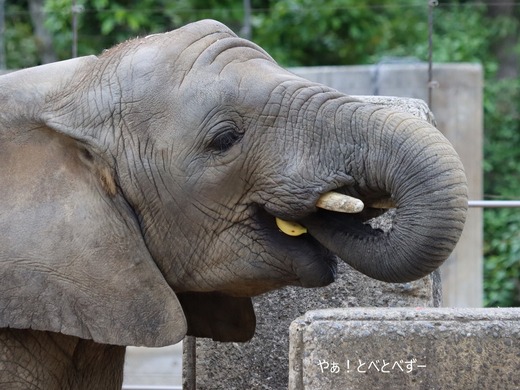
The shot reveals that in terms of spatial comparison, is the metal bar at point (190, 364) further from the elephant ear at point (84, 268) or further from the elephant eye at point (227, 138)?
the elephant eye at point (227, 138)

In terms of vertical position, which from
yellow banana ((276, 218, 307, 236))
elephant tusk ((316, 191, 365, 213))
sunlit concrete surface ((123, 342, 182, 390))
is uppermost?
elephant tusk ((316, 191, 365, 213))

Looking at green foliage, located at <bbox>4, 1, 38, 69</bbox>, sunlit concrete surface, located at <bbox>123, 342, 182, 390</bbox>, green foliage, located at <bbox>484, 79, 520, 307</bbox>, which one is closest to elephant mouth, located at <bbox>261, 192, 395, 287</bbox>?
sunlit concrete surface, located at <bbox>123, 342, 182, 390</bbox>

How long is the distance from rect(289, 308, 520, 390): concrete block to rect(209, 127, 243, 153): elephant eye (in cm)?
73

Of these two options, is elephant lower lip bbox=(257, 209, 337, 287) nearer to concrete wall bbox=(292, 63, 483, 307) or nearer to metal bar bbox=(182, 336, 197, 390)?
metal bar bbox=(182, 336, 197, 390)

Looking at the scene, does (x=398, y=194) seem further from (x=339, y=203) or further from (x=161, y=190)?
(x=161, y=190)

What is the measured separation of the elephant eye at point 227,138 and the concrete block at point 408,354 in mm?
729

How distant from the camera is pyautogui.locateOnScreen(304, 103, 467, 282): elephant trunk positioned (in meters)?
3.88

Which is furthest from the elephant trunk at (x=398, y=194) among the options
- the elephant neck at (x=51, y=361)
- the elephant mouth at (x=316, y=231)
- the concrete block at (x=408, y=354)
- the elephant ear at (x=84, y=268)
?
the elephant neck at (x=51, y=361)

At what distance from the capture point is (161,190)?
4316 millimetres

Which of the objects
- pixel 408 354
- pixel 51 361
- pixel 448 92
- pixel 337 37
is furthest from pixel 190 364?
pixel 337 37

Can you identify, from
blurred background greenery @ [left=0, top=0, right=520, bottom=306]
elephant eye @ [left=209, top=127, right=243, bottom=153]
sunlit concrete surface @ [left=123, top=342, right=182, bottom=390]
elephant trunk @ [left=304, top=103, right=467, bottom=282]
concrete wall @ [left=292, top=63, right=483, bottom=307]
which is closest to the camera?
elephant trunk @ [left=304, top=103, right=467, bottom=282]

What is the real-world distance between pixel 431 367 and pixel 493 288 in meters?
7.99

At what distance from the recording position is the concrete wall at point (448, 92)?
10.6 m

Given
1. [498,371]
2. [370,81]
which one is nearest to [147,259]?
[498,371]
